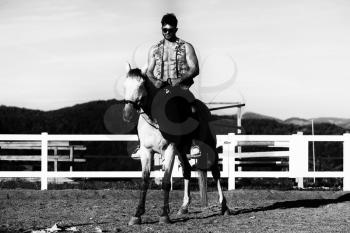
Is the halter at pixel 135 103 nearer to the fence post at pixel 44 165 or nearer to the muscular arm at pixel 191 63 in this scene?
the muscular arm at pixel 191 63

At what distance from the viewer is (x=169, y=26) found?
400 inches

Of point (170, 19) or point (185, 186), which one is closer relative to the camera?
point (170, 19)

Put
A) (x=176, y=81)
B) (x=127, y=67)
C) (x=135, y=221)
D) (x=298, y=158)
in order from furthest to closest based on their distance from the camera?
(x=298, y=158) → (x=176, y=81) → (x=135, y=221) → (x=127, y=67)

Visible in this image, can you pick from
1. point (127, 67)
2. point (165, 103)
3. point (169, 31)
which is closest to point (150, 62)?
point (169, 31)

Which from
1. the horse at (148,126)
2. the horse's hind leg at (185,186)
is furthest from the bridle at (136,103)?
the horse's hind leg at (185,186)

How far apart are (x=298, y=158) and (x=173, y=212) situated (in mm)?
6390

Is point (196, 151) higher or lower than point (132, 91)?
lower

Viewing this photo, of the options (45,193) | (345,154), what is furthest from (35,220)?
(345,154)

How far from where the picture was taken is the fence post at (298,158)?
17188mm

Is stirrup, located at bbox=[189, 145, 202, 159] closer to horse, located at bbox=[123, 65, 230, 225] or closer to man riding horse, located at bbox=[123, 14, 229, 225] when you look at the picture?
man riding horse, located at bbox=[123, 14, 229, 225]

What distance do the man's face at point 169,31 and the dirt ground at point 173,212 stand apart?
2576 millimetres

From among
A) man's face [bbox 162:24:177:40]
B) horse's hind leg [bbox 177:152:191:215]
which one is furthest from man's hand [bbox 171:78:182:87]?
horse's hind leg [bbox 177:152:191:215]

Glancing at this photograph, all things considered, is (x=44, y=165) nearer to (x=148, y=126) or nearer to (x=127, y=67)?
(x=148, y=126)

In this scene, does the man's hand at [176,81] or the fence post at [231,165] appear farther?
the fence post at [231,165]
